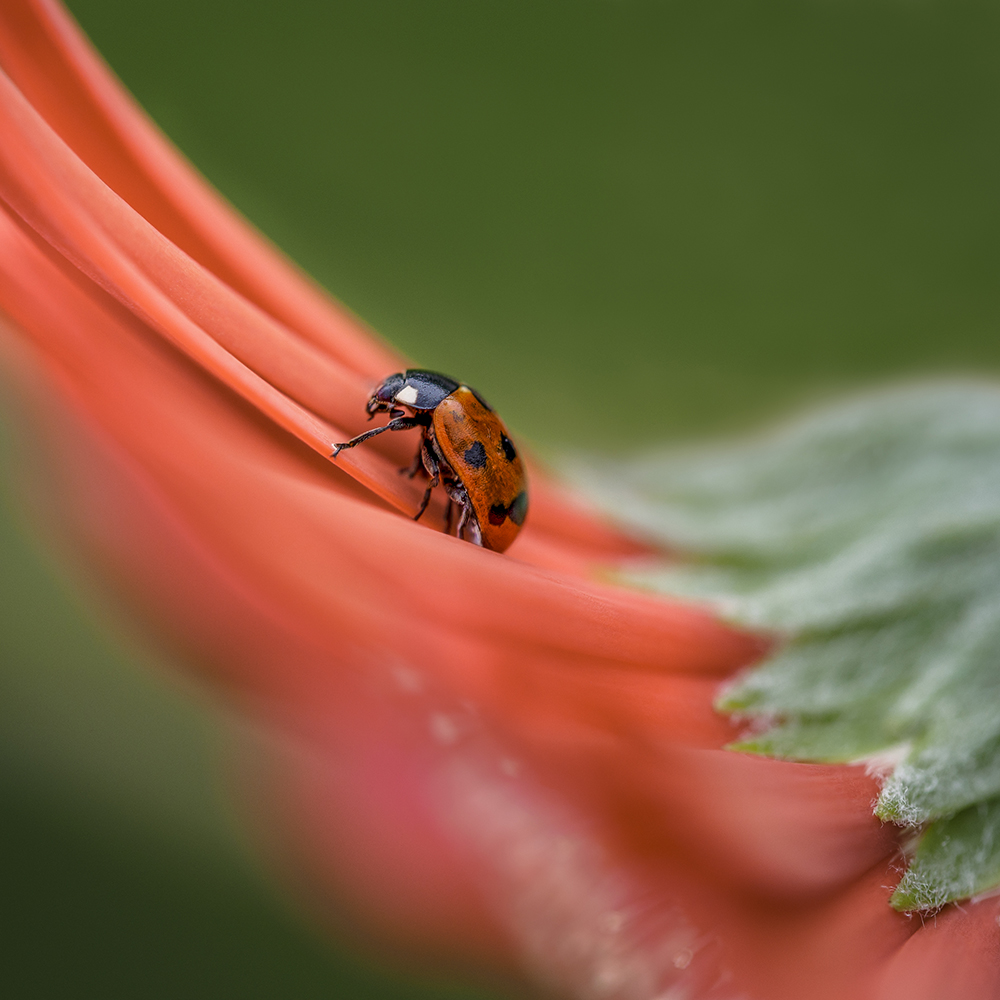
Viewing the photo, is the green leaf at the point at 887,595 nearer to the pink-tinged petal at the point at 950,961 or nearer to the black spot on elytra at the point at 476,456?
the pink-tinged petal at the point at 950,961

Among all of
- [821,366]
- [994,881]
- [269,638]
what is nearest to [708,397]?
[821,366]

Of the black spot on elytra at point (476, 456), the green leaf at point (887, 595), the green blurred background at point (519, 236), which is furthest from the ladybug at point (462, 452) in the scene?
the green blurred background at point (519, 236)

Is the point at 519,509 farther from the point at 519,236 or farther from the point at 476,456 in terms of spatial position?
the point at 519,236

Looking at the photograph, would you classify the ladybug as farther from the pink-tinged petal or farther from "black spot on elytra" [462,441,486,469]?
the pink-tinged petal

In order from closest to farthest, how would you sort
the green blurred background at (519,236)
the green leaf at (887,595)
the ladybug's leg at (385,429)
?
the ladybug's leg at (385,429), the green leaf at (887,595), the green blurred background at (519,236)

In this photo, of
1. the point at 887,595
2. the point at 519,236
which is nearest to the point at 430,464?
the point at 887,595

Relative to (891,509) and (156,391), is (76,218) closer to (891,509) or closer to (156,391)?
(156,391)

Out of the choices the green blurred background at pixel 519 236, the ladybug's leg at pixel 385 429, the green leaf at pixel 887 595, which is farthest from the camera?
the green blurred background at pixel 519 236

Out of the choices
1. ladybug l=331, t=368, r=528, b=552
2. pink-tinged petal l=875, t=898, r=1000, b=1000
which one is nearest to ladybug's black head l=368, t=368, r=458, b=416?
ladybug l=331, t=368, r=528, b=552
